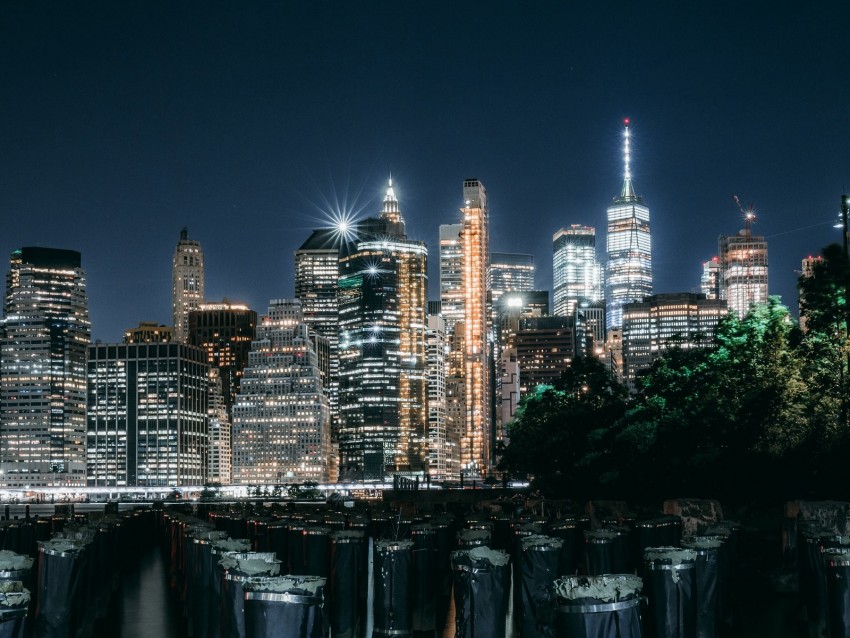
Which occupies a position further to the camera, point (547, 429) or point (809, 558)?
point (547, 429)

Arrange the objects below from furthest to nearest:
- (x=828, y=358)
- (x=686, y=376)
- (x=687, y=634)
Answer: (x=686, y=376) → (x=828, y=358) → (x=687, y=634)

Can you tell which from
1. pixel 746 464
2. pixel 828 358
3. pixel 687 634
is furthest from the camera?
pixel 828 358

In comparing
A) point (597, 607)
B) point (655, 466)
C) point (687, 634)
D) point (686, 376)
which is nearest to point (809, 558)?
point (687, 634)

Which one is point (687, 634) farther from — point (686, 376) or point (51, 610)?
point (686, 376)

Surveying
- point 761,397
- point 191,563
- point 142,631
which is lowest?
point 142,631

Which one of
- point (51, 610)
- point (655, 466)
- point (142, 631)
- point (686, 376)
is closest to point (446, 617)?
point (142, 631)

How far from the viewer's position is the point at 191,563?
25719 millimetres

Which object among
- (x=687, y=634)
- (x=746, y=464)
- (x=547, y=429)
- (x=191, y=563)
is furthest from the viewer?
(x=547, y=429)

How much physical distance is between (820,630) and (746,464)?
73.3ft

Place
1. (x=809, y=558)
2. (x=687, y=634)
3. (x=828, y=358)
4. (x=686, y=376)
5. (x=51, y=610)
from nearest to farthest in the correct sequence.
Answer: (x=687, y=634) → (x=51, y=610) → (x=809, y=558) → (x=828, y=358) → (x=686, y=376)

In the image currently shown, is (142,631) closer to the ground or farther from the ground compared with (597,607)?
closer to the ground

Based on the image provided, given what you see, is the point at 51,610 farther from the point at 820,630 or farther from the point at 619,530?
the point at 820,630

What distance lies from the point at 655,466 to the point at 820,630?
28.0 meters

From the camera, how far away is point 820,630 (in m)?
22.1
